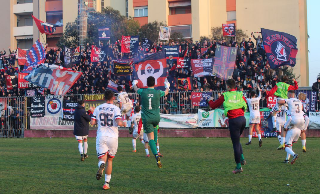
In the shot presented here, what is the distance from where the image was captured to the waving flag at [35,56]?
105 ft

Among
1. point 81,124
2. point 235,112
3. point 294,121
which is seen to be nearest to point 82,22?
point 81,124

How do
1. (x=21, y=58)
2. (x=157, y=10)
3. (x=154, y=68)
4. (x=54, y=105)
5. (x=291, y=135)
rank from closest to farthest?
(x=291, y=135) < (x=154, y=68) < (x=54, y=105) < (x=21, y=58) < (x=157, y=10)

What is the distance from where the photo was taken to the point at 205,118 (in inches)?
972

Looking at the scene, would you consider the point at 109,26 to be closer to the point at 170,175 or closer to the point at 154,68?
the point at 154,68

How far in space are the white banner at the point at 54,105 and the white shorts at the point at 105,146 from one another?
63.7ft

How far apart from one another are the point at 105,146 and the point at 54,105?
1977cm

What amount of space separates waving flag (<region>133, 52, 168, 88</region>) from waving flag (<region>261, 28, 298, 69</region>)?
5658 mm

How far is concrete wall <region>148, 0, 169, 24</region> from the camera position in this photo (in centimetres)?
5300

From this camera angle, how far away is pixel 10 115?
28.1 m

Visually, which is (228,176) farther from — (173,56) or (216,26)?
(216,26)

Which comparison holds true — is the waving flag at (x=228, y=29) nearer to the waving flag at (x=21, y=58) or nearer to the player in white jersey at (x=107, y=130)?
the waving flag at (x=21, y=58)

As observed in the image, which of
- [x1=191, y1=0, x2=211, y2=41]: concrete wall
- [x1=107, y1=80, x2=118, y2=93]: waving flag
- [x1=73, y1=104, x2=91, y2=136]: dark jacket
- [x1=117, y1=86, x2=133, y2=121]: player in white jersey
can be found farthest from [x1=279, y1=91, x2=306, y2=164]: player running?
[x1=191, y1=0, x2=211, y2=41]: concrete wall

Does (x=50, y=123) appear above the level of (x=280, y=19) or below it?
below

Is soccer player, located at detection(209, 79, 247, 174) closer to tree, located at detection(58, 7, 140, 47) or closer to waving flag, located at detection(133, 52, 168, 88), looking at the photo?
waving flag, located at detection(133, 52, 168, 88)
